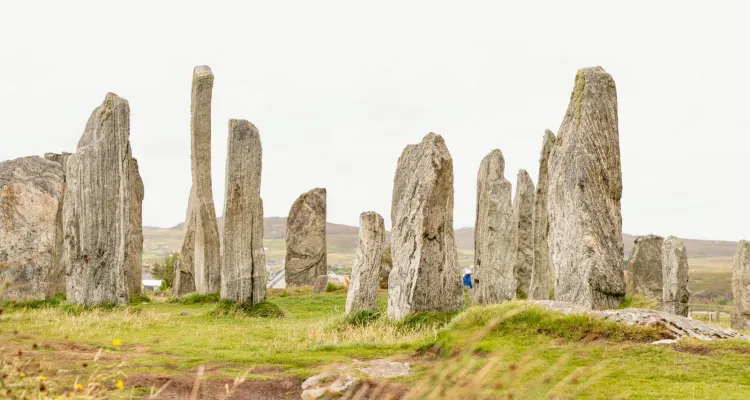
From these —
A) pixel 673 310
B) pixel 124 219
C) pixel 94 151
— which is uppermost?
pixel 94 151

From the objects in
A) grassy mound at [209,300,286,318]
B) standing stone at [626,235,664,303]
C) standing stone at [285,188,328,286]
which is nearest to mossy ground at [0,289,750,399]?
grassy mound at [209,300,286,318]

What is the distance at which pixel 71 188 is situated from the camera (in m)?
18.1

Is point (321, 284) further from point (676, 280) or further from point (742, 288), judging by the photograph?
point (742, 288)

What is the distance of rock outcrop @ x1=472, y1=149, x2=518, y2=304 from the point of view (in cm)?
2019

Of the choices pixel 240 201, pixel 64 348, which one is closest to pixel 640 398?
pixel 64 348

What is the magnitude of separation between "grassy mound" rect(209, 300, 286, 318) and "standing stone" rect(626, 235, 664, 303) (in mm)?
11802

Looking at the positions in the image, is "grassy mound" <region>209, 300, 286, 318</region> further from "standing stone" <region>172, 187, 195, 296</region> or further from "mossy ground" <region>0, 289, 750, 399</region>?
"standing stone" <region>172, 187, 195, 296</region>

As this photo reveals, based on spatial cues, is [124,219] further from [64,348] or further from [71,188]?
[64,348]

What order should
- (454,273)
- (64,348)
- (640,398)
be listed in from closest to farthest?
(640,398) → (64,348) → (454,273)

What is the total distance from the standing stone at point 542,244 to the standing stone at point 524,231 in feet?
6.12

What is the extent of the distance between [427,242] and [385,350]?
147 inches

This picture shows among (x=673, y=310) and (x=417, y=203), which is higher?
(x=417, y=203)

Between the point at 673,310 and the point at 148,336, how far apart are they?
15038 millimetres

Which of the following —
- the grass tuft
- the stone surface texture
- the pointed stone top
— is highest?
the pointed stone top
